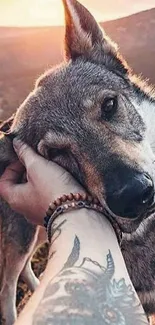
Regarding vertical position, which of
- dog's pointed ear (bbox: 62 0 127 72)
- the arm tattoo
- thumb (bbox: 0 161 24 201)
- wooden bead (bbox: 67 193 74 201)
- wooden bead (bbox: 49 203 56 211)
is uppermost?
dog's pointed ear (bbox: 62 0 127 72)

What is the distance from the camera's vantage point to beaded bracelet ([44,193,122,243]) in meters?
2.04

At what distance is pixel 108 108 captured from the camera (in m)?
2.68

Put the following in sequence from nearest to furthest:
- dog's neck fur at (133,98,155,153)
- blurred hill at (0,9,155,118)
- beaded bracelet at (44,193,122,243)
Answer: beaded bracelet at (44,193,122,243), dog's neck fur at (133,98,155,153), blurred hill at (0,9,155,118)

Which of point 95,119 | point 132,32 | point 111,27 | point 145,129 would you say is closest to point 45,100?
point 95,119

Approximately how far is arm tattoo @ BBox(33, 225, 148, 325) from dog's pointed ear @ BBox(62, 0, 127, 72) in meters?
1.41

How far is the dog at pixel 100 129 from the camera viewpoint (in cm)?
232

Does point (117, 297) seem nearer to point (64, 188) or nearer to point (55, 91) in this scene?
point (64, 188)

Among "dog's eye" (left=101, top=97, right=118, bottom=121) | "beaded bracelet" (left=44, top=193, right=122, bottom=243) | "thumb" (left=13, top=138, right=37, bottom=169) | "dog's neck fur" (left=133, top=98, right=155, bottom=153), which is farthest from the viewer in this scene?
"dog's neck fur" (left=133, top=98, right=155, bottom=153)

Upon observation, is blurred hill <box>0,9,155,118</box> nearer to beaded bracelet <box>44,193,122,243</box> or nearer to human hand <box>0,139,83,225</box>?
human hand <box>0,139,83,225</box>

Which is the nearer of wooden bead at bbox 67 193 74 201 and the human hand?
wooden bead at bbox 67 193 74 201

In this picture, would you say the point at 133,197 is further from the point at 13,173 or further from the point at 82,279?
the point at 13,173

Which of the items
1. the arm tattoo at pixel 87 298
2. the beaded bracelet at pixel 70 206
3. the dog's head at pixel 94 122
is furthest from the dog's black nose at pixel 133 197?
the arm tattoo at pixel 87 298

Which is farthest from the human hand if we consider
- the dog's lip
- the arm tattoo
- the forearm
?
the arm tattoo

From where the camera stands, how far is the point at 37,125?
8.98 feet
